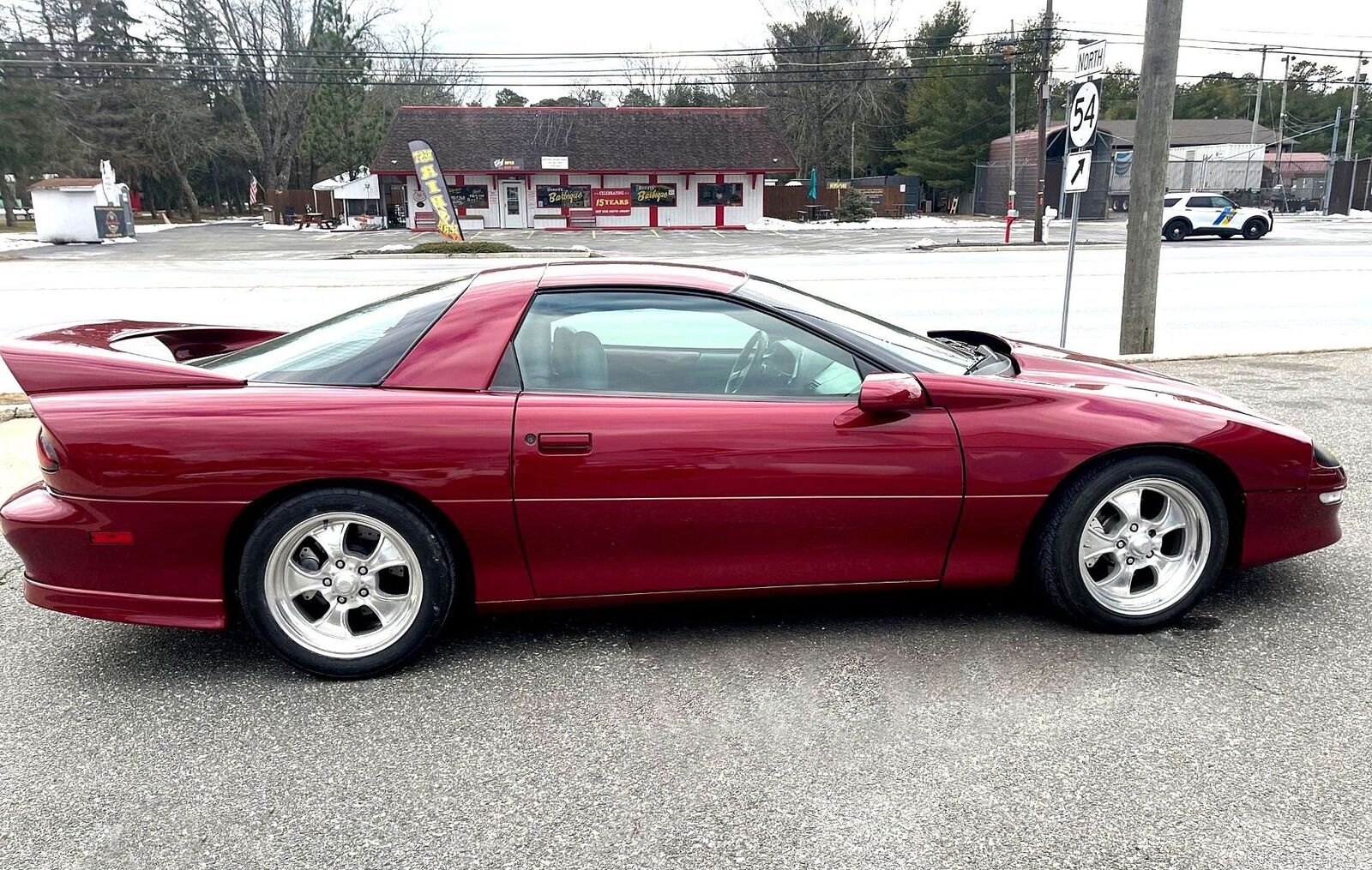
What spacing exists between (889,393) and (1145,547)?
3.68 ft

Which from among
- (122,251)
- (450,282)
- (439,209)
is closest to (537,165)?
(439,209)

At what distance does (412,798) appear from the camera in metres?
2.64

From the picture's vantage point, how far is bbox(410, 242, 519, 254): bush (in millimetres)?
28344

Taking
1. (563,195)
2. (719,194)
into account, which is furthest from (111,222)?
(719,194)

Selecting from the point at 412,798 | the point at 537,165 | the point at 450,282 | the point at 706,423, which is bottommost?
the point at 412,798

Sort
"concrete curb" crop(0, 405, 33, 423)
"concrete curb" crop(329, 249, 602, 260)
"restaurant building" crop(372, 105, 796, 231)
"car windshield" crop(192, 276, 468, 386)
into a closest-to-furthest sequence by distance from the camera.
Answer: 1. "car windshield" crop(192, 276, 468, 386)
2. "concrete curb" crop(0, 405, 33, 423)
3. "concrete curb" crop(329, 249, 602, 260)
4. "restaurant building" crop(372, 105, 796, 231)

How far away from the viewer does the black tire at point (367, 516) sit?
310cm

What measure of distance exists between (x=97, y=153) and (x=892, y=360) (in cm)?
6221

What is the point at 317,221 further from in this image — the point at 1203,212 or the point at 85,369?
the point at 85,369

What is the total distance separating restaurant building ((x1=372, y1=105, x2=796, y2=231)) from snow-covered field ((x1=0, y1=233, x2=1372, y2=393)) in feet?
71.9

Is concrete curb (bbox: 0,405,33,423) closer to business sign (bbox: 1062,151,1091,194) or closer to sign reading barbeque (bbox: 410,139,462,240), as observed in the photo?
business sign (bbox: 1062,151,1091,194)

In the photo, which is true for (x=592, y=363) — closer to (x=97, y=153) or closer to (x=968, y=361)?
(x=968, y=361)

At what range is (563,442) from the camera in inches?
125

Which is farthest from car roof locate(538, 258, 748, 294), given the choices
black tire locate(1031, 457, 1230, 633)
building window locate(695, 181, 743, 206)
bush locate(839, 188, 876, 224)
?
bush locate(839, 188, 876, 224)
